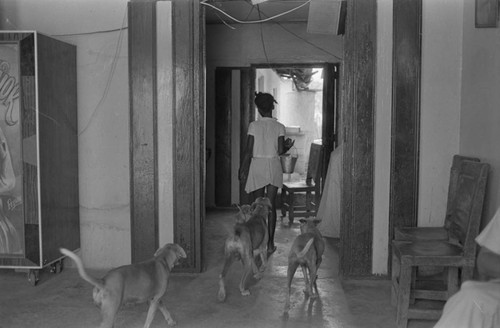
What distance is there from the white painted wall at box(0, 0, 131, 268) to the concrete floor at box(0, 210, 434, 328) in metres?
0.43

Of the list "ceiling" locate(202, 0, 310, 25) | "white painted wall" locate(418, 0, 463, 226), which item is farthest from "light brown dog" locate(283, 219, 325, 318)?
"ceiling" locate(202, 0, 310, 25)

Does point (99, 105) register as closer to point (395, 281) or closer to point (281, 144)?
point (281, 144)

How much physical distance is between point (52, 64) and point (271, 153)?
2.32 m

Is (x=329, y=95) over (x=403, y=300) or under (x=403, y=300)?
over

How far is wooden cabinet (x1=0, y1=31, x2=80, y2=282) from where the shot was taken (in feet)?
14.5

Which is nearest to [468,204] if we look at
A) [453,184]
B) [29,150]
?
[453,184]

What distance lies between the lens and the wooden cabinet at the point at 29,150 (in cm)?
441

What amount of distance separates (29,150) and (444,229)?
3343 millimetres

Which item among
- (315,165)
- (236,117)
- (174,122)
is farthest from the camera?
(236,117)

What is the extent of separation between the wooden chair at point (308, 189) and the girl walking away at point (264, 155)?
1.61 metres

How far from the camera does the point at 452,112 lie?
15.2 feet

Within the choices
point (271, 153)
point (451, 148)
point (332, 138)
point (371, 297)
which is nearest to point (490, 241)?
point (371, 297)

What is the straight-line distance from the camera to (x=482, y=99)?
4.03m

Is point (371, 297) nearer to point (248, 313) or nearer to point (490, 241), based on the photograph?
point (248, 313)
